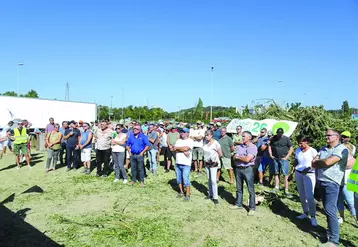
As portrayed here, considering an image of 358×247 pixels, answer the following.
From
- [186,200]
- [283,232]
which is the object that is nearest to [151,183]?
[186,200]

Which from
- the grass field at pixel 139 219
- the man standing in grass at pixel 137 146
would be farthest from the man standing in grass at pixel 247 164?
the man standing in grass at pixel 137 146

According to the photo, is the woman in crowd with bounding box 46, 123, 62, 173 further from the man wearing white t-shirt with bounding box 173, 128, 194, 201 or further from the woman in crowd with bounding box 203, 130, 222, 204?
the woman in crowd with bounding box 203, 130, 222, 204

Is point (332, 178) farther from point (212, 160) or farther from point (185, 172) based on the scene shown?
point (185, 172)

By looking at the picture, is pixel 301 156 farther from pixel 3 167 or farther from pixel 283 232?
pixel 3 167

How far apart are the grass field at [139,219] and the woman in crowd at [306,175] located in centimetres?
44

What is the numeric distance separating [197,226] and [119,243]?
168cm

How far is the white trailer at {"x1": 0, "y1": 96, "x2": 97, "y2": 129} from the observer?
18.3m

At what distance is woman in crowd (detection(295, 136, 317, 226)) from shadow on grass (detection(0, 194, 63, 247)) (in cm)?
505

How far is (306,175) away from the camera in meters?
5.81

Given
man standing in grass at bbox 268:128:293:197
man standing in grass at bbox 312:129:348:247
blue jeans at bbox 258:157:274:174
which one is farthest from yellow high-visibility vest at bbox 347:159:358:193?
blue jeans at bbox 258:157:274:174

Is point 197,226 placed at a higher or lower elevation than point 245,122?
lower

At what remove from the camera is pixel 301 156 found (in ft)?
19.4

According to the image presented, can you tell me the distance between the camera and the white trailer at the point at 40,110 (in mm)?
18266

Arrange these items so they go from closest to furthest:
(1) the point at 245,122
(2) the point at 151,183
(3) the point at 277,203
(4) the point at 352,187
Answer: (4) the point at 352,187, (3) the point at 277,203, (2) the point at 151,183, (1) the point at 245,122
